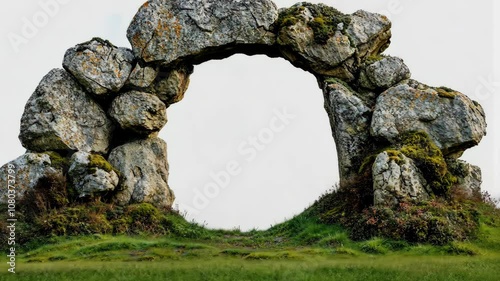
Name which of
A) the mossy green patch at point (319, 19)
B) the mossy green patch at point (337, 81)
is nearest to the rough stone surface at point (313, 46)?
the mossy green patch at point (319, 19)

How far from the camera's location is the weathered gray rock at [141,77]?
28.5 m

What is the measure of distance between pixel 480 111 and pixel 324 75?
831 cm

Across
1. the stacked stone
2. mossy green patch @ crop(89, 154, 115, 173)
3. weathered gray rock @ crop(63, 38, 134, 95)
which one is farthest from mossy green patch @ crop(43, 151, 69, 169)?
weathered gray rock @ crop(63, 38, 134, 95)

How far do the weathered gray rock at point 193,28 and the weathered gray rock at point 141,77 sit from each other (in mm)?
536

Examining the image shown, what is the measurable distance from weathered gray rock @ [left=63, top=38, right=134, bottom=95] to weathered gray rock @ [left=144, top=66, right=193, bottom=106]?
1.60 meters

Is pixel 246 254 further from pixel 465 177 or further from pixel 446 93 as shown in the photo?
pixel 446 93

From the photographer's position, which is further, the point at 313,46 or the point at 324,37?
the point at 313,46

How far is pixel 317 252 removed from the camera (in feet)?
66.0

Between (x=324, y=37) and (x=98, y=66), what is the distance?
1212 centimetres

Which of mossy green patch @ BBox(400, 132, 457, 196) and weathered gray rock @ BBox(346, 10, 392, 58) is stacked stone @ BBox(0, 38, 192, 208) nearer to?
weathered gray rock @ BBox(346, 10, 392, 58)

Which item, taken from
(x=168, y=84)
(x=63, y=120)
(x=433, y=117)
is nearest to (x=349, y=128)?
(x=433, y=117)

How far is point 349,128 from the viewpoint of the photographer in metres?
27.5

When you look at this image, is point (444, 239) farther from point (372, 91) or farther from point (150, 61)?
point (150, 61)

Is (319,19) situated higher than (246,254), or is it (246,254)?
(319,19)
